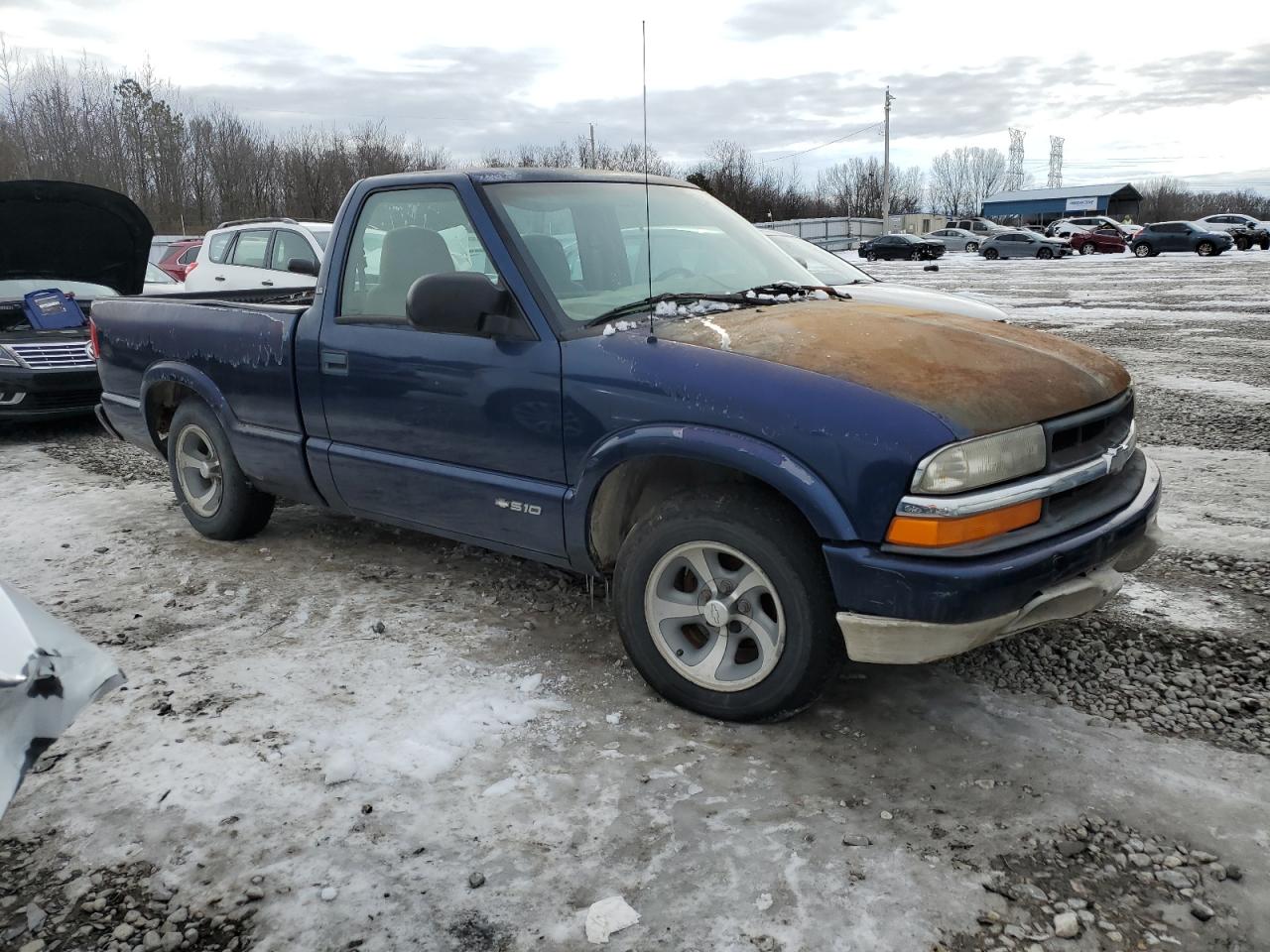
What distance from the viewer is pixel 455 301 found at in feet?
11.1

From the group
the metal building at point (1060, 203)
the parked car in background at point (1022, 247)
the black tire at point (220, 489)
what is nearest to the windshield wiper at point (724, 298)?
the black tire at point (220, 489)

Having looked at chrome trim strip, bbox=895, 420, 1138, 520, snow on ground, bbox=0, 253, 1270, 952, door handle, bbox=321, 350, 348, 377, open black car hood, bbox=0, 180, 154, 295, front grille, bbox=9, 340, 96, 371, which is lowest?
snow on ground, bbox=0, 253, 1270, 952

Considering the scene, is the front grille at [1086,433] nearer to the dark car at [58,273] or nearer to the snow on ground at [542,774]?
the snow on ground at [542,774]

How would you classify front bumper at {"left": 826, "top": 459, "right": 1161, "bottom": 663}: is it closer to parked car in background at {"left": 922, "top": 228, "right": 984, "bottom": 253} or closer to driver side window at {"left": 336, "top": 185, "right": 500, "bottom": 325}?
driver side window at {"left": 336, "top": 185, "right": 500, "bottom": 325}

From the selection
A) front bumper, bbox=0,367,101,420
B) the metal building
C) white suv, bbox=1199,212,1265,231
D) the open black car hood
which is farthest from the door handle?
the metal building

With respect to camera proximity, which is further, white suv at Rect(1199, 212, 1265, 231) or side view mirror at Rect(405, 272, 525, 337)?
white suv at Rect(1199, 212, 1265, 231)

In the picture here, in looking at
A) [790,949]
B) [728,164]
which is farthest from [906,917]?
[728,164]

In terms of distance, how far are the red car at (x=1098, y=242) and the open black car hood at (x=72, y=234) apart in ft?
131

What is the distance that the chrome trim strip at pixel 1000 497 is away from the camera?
8.79 ft

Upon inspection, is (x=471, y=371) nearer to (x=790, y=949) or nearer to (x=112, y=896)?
(x=112, y=896)

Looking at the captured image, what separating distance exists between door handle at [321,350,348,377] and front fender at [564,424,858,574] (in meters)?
1.32

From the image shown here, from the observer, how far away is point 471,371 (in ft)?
11.9

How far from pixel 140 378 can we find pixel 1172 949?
527cm

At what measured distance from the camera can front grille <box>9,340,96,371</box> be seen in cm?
778
